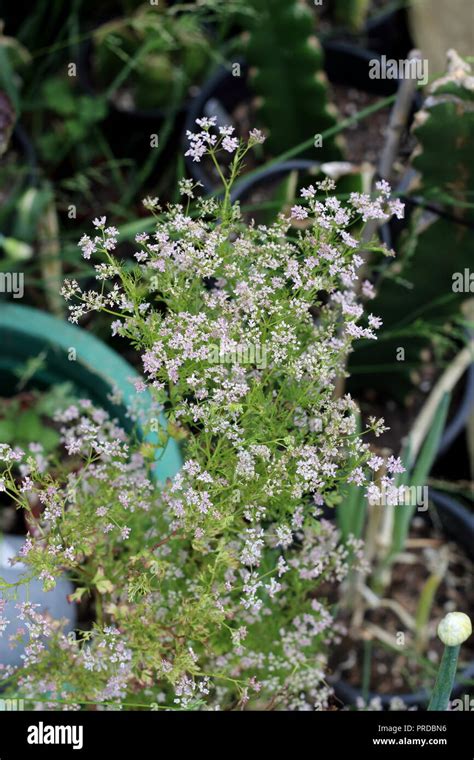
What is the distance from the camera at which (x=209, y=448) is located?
0.71 metres

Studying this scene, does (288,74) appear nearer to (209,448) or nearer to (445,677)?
(209,448)

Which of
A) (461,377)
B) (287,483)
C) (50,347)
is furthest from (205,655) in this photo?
(461,377)

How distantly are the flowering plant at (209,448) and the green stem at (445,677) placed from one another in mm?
116

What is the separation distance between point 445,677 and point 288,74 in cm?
91

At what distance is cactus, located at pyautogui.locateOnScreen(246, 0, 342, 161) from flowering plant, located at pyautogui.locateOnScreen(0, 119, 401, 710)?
1.97ft

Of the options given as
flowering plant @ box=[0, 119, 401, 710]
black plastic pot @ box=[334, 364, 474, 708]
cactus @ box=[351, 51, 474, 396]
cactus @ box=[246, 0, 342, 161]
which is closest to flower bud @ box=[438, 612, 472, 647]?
flowering plant @ box=[0, 119, 401, 710]

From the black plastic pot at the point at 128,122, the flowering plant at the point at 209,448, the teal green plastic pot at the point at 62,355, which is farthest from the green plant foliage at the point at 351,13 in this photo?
the flowering plant at the point at 209,448

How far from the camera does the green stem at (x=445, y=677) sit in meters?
0.67

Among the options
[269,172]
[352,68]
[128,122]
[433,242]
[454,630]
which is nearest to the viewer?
[454,630]

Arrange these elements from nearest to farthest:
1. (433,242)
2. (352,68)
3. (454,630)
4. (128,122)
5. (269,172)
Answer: (454,630)
(433,242)
(269,172)
(352,68)
(128,122)

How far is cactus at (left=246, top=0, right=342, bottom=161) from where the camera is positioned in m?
1.29

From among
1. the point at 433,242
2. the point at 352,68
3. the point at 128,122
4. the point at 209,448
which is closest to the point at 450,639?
the point at 209,448

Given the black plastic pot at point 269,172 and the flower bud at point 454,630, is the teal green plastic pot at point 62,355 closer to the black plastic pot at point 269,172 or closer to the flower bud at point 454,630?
the black plastic pot at point 269,172

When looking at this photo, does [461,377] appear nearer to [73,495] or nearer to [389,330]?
[389,330]
